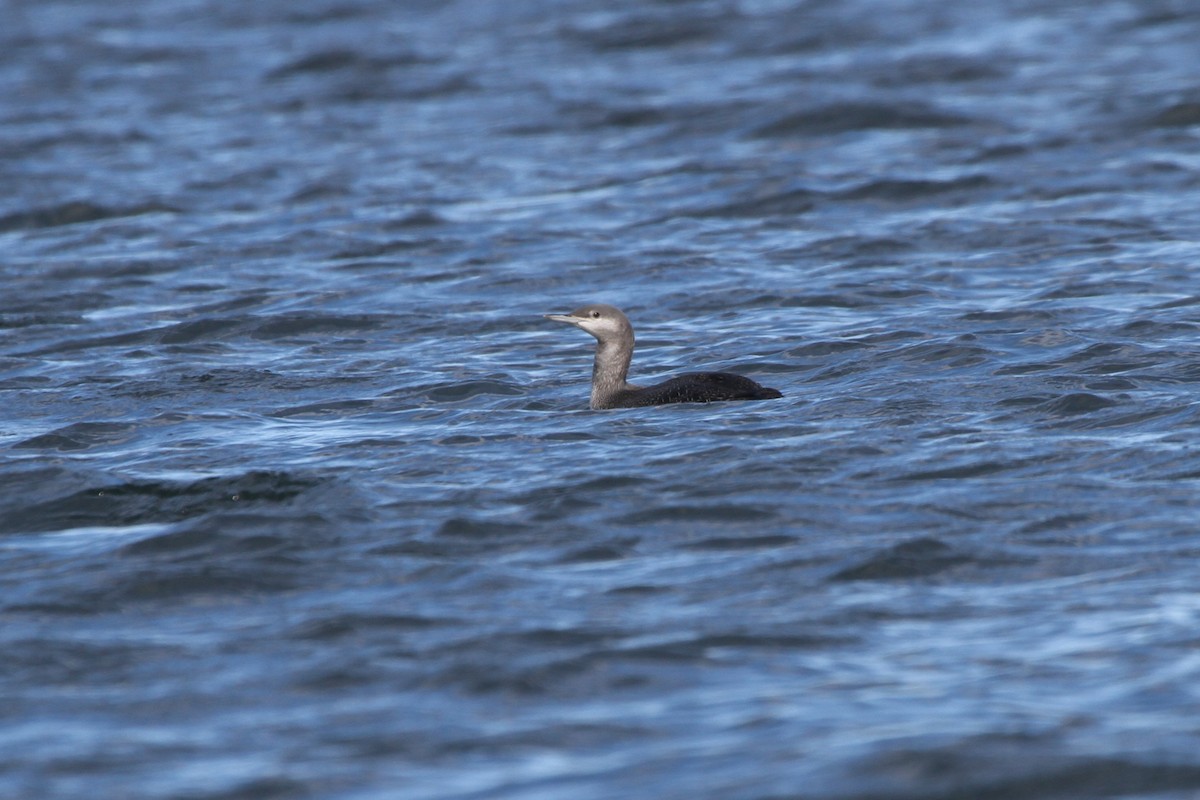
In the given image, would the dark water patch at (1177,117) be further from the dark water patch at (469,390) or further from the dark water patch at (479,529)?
the dark water patch at (479,529)

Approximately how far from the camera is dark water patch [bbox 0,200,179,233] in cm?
2119

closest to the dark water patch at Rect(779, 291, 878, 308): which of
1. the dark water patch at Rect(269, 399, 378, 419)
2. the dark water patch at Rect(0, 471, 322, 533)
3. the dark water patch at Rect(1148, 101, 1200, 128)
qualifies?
the dark water patch at Rect(269, 399, 378, 419)

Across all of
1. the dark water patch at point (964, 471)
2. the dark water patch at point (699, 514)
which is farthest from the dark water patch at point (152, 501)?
the dark water patch at point (964, 471)

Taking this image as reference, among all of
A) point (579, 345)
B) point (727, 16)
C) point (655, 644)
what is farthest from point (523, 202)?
point (655, 644)

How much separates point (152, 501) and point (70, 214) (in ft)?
37.5

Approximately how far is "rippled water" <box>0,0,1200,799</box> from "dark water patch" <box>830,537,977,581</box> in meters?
0.03

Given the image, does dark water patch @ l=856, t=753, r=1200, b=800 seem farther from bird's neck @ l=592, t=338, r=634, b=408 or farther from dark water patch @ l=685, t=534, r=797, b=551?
bird's neck @ l=592, t=338, r=634, b=408

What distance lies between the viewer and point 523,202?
20.9 meters

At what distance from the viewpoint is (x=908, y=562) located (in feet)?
29.9

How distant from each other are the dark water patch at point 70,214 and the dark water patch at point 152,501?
10765 millimetres

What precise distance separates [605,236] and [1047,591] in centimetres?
1105

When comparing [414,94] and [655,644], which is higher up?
[414,94]

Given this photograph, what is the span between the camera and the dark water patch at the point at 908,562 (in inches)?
354

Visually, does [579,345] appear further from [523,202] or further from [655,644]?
[655,644]
